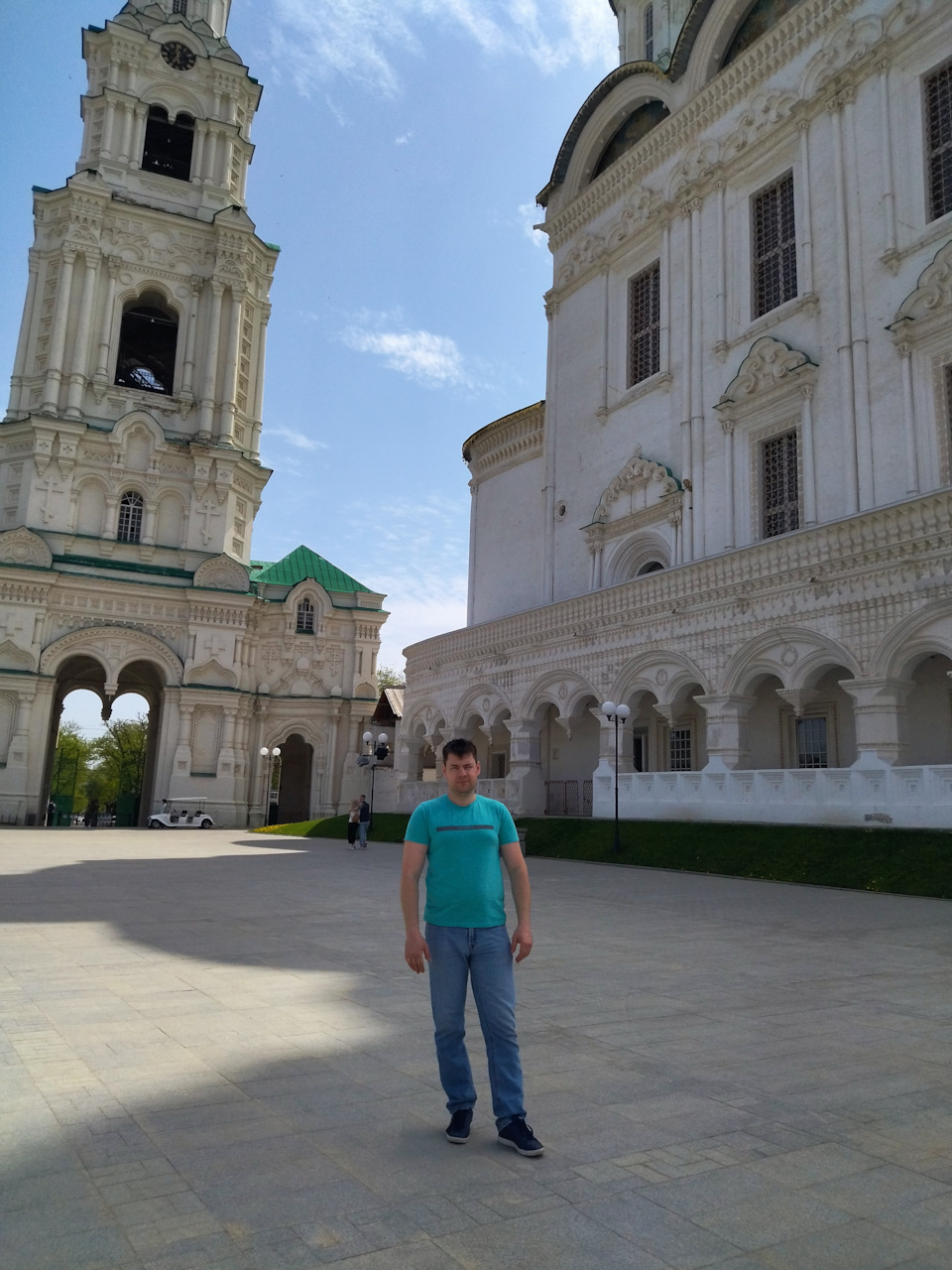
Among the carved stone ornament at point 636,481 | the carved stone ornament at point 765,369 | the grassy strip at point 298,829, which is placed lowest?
the grassy strip at point 298,829

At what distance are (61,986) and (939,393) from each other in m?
21.1

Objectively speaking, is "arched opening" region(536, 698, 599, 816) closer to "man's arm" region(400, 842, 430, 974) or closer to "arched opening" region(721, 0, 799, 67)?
"arched opening" region(721, 0, 799, 67)

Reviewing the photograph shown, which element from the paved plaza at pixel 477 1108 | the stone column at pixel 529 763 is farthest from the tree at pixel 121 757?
the paved plaza at pixel 477 1108

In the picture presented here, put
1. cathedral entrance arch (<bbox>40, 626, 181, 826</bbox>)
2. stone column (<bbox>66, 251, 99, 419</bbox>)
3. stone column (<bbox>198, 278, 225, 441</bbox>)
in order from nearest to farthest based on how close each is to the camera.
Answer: cathedral entrance arch (<bbox>40, 626, 181, 826</bbox>)
stone column (<bbox>66, 251, 99, 419</bbox>)
stone column (<bbox>198, 278, 225, 441</bbox>)

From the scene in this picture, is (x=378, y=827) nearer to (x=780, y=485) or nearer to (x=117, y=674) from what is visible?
(x=117, y=674)

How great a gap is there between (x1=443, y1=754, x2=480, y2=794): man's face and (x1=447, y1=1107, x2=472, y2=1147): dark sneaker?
1.36m

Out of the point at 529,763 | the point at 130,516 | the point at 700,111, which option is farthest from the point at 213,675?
the point at 700,111

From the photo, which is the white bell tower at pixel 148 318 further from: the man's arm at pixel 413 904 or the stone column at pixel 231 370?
the man's arm at pixel 413 904

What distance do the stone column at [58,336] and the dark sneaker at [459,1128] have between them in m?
40.6

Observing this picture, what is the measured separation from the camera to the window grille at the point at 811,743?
75.0ft

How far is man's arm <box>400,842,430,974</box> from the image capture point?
4273mm

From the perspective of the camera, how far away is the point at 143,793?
4256cm

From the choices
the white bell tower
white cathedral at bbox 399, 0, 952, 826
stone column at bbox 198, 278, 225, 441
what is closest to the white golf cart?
white cathedral at bbox 399, 0, 952, 826

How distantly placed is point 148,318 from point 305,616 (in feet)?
49.9
